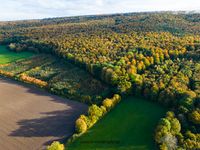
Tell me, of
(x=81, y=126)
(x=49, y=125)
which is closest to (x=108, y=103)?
(x=81, y=126)

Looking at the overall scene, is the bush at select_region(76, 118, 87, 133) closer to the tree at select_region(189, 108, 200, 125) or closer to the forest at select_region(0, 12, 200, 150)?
the forest at select_region(0, 12, 200, 150)

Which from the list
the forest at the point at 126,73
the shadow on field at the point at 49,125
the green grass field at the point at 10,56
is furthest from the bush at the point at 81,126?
the green grass field at the point at 10,56

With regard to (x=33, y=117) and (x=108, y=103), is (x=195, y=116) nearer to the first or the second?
(x=108, y=103)

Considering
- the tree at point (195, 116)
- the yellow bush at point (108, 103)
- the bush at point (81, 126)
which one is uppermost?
the tree at point (195, 116)

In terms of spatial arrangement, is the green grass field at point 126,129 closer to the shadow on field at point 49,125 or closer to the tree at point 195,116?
the shadow on field at point 49,125

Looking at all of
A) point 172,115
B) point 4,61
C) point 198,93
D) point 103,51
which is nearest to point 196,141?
point 172,115

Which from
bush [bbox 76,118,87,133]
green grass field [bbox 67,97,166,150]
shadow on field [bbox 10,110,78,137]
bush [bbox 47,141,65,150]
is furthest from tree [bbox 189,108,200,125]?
bush [bbox 47,141,65,150]
